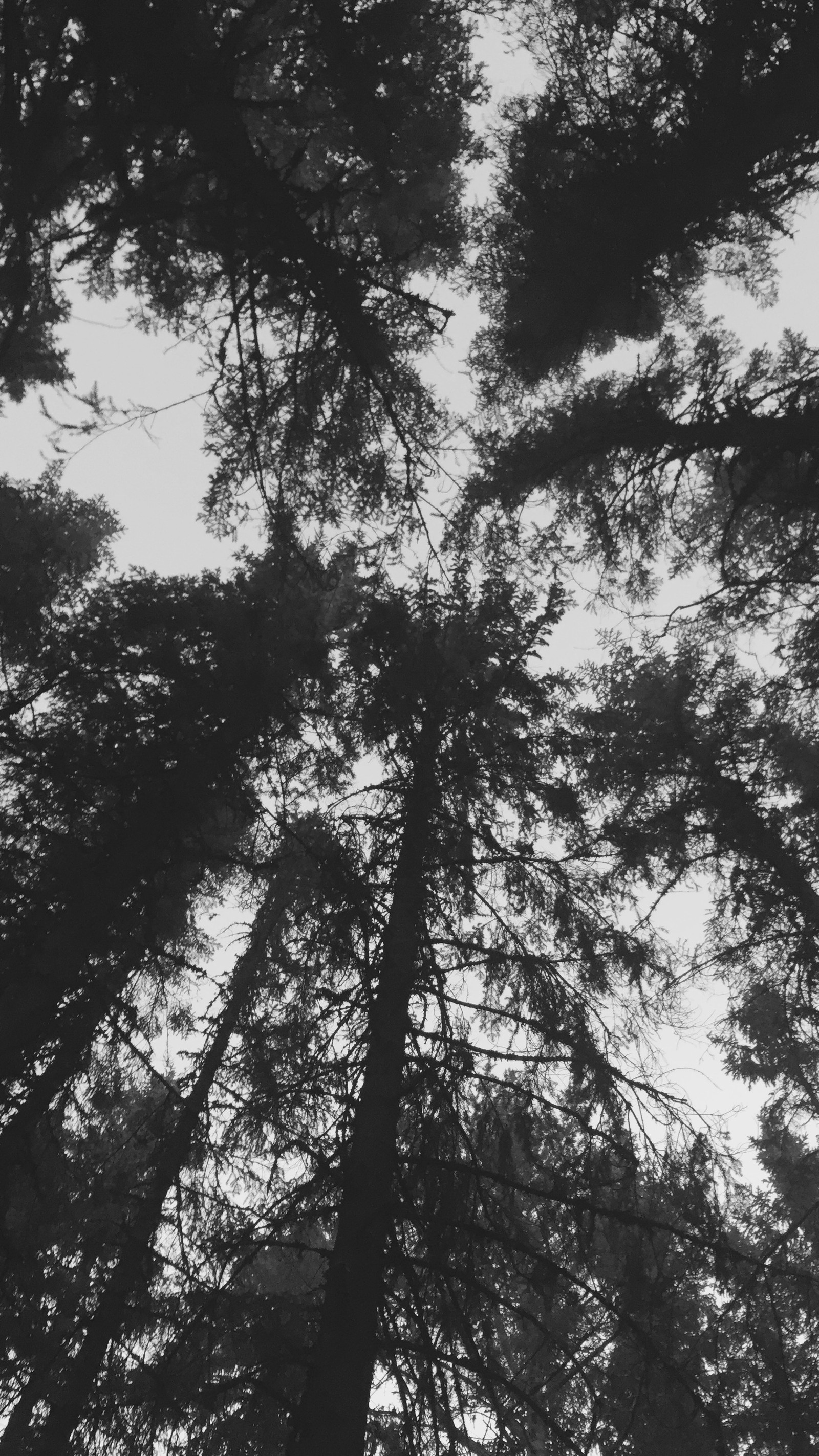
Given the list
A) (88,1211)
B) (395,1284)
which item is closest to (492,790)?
(395,1284)

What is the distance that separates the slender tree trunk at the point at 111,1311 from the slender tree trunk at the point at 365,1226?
996mm

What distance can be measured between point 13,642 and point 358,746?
3362 millimetres

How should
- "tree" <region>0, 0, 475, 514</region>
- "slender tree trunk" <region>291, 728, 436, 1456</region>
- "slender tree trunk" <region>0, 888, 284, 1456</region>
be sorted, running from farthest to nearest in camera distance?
"slender tree trunk" <region>0, 888, 284, 1456</region> < "slender tree trunk" <region>291, 728, 436, 1456</region> < "tree" <region>0, 0, 475, 514</region>

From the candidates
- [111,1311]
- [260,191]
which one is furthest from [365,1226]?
[260,191]

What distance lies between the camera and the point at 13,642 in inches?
310

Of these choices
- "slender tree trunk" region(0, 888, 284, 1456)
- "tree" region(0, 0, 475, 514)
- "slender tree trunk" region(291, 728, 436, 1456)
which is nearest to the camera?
"tree" region(0, 0, 475, 514)

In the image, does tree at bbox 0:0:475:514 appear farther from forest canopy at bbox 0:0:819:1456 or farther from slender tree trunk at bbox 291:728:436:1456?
slender tree trunk at bbox 291:728:436:1456

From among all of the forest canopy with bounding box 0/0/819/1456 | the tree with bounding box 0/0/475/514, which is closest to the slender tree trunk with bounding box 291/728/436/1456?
the forest canopy with bounding box 0/0/819/1456

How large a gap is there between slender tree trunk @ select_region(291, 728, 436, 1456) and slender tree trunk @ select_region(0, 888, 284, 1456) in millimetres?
996

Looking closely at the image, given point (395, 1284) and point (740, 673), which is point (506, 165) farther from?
point (395, 1284)

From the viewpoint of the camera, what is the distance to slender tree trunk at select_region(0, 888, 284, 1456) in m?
5.02

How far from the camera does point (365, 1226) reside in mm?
4449

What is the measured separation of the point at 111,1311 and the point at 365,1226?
2.29 metres

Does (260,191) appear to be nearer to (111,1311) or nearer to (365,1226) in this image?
(365,1226)
